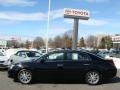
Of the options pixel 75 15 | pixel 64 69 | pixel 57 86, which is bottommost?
pixel 57 86

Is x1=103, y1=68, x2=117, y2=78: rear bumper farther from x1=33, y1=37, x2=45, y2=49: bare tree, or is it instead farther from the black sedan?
x1=33, y1=37, x2=45, y2=49: bare tree

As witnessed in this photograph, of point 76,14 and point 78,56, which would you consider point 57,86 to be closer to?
point 78,56

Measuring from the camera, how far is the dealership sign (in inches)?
1362

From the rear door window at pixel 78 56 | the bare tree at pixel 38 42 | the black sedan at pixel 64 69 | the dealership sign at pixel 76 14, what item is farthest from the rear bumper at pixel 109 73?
the bare tree at pixel 38 42

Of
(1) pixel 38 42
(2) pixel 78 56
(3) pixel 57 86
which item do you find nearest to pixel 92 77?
(2) pixel 78 56

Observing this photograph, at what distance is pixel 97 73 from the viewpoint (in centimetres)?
1310

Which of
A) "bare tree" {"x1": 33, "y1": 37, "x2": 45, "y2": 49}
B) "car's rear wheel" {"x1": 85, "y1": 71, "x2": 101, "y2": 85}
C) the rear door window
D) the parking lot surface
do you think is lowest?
the parking lot surface

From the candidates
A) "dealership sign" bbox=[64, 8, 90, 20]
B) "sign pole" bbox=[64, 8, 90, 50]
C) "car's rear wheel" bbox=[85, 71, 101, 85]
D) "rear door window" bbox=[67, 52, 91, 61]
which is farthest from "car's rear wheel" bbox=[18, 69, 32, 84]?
"dealership sign" bbox=[64, 8, 90, 20]

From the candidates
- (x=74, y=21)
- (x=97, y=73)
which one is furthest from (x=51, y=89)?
(x=74, y=21)

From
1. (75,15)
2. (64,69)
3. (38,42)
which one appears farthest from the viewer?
(38,42)

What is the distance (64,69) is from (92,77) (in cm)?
129

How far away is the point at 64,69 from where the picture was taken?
511 inches

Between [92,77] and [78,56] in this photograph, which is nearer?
[92,77]

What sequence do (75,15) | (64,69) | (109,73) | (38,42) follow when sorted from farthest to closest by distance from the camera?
(38,42)
(75,15)
(109,73)
(64,69)
